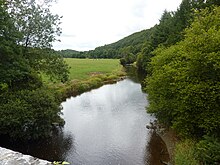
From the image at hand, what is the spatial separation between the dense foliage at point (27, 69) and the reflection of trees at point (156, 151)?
24.3 ft

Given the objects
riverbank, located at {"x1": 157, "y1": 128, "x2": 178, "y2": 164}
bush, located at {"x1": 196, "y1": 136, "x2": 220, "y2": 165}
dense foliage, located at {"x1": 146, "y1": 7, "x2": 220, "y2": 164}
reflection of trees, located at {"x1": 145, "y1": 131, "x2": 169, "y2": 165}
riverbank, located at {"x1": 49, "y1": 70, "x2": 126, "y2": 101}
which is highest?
dense foliage, located at {"x1": 146, "y1": 7, "x2": 220, "y2": 164}

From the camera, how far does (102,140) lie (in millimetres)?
19312

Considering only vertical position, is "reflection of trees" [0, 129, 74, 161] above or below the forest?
below

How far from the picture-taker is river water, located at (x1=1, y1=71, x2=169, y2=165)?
16.4 m

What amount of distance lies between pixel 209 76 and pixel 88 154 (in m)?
9.03

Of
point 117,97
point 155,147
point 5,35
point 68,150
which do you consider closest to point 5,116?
point 68,150

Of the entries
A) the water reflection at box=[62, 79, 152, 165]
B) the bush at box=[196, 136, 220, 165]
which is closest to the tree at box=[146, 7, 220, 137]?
the bush at box=[196, 136, 220, 165]

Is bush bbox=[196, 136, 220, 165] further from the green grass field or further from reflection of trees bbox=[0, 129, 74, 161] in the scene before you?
the green grass field

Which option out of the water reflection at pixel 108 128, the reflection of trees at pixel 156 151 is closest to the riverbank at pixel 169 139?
the reflection of trees at pixel 156 151

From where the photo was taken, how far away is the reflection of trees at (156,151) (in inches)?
621

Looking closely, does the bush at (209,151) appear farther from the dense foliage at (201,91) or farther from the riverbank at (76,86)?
the riverbank at (76,86)

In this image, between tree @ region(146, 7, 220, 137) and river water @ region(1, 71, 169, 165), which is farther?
river water @ region(1, 71, 169, 165)

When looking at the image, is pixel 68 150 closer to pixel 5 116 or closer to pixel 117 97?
pixel 5 116

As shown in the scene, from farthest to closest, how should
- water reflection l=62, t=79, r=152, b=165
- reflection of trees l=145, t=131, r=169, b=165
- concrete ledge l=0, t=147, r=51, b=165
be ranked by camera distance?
water reflection l=62, t=79, r=152, b=165
reflection of trees l=145, t=131, r=169, b=165
concrete ledge l=0, t=147, r=51, b=165
